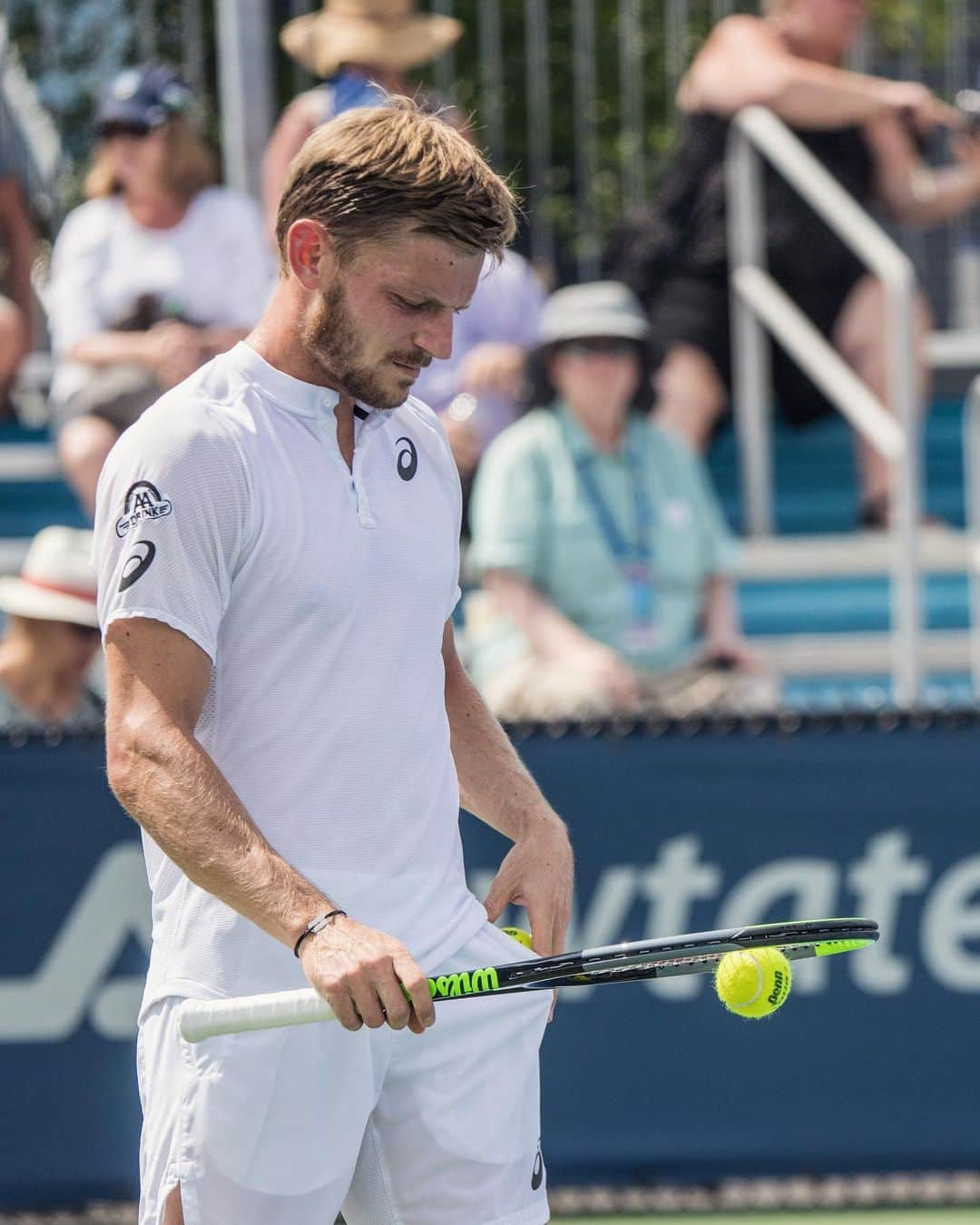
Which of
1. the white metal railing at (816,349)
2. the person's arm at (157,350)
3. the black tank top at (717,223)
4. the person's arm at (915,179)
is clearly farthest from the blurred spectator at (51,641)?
the person's arm at (915,179)

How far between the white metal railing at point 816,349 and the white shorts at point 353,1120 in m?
3.20

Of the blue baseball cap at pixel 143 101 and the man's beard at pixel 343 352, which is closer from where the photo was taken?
the man's beard at pixel 343 352

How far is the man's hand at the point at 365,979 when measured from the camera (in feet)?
7.96

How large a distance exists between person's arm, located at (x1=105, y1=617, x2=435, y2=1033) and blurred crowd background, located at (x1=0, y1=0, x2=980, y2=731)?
2423 millimetres

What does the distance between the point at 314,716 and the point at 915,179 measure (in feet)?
16.2

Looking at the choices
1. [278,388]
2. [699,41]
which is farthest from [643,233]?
[278,388]

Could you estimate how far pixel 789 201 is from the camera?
6996 millimetres

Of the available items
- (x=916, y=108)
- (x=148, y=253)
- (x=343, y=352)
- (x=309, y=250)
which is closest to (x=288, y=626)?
(x=343, y=352)

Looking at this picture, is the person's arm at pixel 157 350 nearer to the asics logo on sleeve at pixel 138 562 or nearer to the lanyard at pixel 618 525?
the lanyard at pixel 618 525

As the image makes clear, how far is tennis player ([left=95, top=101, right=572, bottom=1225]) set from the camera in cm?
257

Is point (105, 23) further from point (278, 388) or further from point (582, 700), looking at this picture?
point (278, 388)

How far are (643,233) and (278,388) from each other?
14.7 ft

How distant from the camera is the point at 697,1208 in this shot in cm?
499

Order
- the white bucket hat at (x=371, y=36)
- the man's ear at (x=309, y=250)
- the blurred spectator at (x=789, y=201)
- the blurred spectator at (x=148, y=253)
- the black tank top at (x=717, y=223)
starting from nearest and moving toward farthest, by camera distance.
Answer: the man's ear at (x=309, y=250) → the blurred spectator at (x=148, y=253) → the white bucket hat at (x=371, y=36) → the blurred spectator at (x=789, y=201) → the black tank top at (x=717, y=223)
